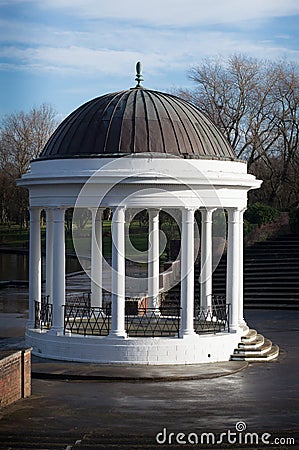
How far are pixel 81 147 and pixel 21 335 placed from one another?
694cm

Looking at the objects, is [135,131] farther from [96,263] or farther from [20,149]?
[20,149]

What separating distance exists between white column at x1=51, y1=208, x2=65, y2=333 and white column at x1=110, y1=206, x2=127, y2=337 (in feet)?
4.33

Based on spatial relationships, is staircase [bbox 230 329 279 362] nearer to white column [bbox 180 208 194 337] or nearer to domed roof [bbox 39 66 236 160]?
white column [bbox 180 208 194 337]

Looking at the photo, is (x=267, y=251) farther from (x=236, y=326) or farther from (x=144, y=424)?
(x=144, y=424)

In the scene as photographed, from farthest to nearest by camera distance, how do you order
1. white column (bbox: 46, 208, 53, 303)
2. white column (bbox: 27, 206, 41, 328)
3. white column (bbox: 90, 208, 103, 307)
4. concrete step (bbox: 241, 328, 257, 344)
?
white column (bbox: 90, 208, 103, 307) < white column (bbox: 46, 208, 53, 303) < white column (bbox: 27, 206, 41, 328) < concrete step (bbox: 241, 328, 257, 344)

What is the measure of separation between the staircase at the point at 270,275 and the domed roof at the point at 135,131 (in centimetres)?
1229

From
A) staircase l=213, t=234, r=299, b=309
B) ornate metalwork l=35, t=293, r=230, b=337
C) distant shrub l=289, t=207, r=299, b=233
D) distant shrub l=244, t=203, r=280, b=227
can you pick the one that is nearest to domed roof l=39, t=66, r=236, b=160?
ornate metalwork l=35, t=293, r=230, b=337

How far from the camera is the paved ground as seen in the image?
43.9 feet

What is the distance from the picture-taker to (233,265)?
68.6 feet

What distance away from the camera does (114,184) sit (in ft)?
63.3

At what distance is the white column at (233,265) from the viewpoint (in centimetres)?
2072

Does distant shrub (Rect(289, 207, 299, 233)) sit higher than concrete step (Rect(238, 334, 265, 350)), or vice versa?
distant shrub (Rect(289, 207, 299, 233))

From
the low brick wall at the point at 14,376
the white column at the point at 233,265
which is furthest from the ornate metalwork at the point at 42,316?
the low brick wall at the point at 14,376

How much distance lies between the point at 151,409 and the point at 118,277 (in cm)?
447
